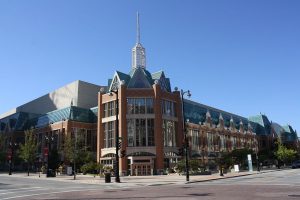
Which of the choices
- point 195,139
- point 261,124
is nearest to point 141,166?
point 195,139

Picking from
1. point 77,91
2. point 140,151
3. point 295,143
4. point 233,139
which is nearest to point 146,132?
point 140,151

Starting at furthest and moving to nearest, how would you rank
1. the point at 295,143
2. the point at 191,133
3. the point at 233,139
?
the point at 295,143 < the point at 233,139 < the point at 191,133

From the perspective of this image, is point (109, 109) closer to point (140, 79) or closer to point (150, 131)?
point (140, 79)

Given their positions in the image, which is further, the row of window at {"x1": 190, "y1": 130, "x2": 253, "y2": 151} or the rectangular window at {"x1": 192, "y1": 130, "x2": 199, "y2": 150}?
the row of window at {"x1": 190, "y1": 130, "x2": 253, "y2": 151}

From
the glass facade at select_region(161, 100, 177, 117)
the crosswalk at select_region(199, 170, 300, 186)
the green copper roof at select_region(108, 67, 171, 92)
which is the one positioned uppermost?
the green copper roof at select_region(108, 67, 171, 92)

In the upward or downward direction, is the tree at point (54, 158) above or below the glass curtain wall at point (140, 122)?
below

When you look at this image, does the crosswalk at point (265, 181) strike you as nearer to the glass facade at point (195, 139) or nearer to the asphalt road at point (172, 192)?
the asphalt road at point (172, 192)

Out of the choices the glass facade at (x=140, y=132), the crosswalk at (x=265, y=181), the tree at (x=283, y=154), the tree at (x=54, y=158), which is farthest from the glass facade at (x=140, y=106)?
the tree at (x=283, y=154)

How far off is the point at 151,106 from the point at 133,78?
7.25 m

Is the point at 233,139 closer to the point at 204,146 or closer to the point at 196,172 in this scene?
the point at 204,146

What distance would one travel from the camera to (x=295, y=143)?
13500 cm

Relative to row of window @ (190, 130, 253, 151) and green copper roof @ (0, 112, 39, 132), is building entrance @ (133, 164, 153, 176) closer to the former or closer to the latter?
row of window @ (190, 130, 253, 151)

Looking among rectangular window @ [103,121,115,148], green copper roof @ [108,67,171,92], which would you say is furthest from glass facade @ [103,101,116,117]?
green copper roof @ [108,67,171,92]

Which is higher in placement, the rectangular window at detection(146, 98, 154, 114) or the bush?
the rectangular window at detection(146, 98, 154, 114)
